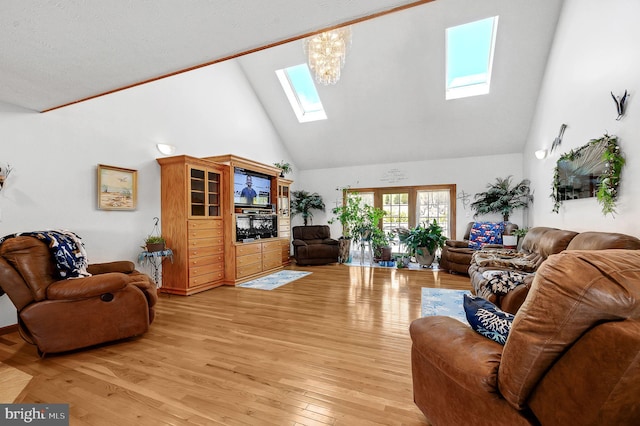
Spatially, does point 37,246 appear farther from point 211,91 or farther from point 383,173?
point 383,173

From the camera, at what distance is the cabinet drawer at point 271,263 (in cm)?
547

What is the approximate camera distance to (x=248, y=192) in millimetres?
5238

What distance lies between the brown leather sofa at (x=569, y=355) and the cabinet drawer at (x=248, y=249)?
4.15m

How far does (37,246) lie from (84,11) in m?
1.95

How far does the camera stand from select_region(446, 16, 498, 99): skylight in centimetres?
468

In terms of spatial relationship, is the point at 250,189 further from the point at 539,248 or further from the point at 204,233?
the point at 539,248

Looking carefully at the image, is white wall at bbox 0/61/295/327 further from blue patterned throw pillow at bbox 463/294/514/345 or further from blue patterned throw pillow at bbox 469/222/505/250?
blue patterned throw pillow at bbox 469/222/505/250

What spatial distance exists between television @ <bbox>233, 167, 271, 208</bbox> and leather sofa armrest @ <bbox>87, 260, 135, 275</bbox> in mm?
1950

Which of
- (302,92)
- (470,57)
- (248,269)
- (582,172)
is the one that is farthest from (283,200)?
(582,172)

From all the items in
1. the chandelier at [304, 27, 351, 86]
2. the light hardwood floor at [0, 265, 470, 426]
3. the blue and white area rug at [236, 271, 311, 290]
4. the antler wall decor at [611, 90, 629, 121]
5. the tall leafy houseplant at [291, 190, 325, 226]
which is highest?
the chandelier at [304, 27, 351, 86]

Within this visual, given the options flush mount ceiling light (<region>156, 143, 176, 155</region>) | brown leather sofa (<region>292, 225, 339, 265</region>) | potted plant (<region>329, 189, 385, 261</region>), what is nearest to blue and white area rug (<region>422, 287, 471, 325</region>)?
potted plant (<region>329, 189, 385, 261</region>)

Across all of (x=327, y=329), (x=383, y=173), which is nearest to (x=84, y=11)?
(x=327, y=329)

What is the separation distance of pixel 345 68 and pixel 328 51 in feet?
4.68

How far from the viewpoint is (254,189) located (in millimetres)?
5422
